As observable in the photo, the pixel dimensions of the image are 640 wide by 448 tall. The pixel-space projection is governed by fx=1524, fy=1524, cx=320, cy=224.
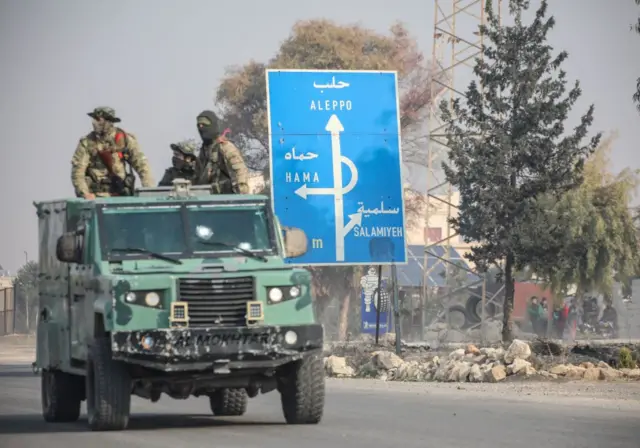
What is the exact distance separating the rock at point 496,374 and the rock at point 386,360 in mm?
3164

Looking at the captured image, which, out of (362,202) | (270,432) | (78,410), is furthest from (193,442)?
(362,202)

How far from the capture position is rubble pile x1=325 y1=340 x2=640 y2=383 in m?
22.5

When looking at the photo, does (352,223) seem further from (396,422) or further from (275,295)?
(275,295)

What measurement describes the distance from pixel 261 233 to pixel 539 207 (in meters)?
18.9

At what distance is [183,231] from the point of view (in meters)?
14.2

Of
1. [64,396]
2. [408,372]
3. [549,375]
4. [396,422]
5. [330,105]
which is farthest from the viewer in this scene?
[330,105]

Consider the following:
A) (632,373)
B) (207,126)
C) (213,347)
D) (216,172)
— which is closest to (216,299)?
(213,347)

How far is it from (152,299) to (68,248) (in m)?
1.25

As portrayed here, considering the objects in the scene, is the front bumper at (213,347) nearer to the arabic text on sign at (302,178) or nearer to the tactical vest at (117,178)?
the tactical vest at (117,178)

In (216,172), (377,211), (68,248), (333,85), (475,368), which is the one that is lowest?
(475,368)

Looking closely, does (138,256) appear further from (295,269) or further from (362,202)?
(362,202)

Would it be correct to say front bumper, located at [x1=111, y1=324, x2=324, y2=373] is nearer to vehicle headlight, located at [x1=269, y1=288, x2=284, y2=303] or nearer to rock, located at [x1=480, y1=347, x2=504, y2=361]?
vehicle headlight, located at [x1=269, y1=288, x2=284, y2=303]

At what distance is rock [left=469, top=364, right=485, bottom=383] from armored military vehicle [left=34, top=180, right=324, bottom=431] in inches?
357

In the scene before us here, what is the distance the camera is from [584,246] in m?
38.4
